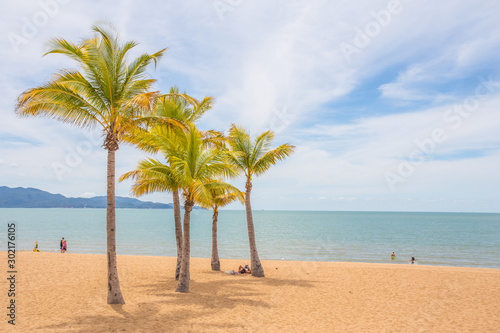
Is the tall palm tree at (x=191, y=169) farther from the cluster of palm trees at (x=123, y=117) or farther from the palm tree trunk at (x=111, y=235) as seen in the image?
the palm tree trunk at (x=111, y=235)

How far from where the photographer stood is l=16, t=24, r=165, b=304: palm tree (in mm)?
9844

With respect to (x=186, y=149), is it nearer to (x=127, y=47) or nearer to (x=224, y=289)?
(x=127, y=47)

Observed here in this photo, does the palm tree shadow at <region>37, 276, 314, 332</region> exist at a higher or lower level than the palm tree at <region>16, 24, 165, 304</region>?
lower

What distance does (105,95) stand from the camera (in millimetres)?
10438

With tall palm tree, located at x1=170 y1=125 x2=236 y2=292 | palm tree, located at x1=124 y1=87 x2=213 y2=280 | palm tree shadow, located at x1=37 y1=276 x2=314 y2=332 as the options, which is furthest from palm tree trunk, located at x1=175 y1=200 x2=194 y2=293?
palm tree, located at x1=124 y1=87 x2=213 y2=280

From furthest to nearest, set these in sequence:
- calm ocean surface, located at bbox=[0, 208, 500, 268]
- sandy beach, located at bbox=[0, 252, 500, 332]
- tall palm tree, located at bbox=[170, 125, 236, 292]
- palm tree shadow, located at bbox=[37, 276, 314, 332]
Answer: calm ocean surface, located at bbox=[0, 208, 500, 268]
tall palm tree, located at bbox=[170, 125, 236, 292]
sandy beach, located at bbox=[0, 252, 500, 332]
palm tree shadow, located at bbox=[37, 276, 314, 332]

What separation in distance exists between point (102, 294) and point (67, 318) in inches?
121

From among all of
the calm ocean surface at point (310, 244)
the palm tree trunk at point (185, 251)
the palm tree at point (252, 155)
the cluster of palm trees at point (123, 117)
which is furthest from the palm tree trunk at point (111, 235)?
the calm ocean surface at point (310, 244)

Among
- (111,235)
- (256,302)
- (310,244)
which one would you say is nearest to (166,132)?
(111,235)

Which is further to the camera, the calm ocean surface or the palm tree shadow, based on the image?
the calm ocean surface

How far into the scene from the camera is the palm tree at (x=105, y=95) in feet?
32.3

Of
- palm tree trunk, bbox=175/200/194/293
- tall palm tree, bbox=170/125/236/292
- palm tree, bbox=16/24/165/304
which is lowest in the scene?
palm tree trunk, bbox=175/200/194/293

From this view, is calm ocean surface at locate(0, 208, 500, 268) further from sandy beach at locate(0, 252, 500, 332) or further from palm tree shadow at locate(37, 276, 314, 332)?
palm tree shadow at locate(37, 276, 314, 332)

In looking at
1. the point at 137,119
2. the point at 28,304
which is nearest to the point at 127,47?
the point at 137,119
